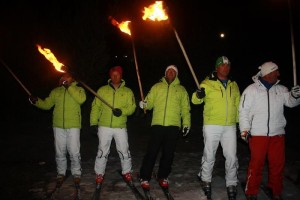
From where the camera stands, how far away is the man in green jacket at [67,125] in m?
6.16

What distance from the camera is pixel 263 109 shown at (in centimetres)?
522

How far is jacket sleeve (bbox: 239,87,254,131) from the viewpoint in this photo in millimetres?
5273

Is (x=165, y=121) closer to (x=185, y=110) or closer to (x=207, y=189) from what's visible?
(x=185, y=110)

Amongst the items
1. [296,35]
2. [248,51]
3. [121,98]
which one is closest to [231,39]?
[248,51]

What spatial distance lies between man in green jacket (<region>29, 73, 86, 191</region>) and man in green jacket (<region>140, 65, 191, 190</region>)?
136 centimetres

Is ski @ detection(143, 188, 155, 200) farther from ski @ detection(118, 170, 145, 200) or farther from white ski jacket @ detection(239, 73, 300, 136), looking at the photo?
white ski jacket @ detection(239, 73, 300, 136)

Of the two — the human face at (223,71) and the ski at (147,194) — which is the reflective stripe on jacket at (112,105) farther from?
the human face at (223,71)

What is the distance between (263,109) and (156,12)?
254 cm

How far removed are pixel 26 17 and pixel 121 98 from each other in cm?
902

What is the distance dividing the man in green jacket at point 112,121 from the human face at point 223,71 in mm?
1856

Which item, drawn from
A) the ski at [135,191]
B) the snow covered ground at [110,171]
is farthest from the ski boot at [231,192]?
the ski at [135,191]

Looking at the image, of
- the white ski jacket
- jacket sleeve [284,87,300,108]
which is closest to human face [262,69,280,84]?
the white ski jacket

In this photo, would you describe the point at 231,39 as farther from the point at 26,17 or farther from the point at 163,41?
the point at 26,17

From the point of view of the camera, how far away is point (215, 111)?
5582mm
